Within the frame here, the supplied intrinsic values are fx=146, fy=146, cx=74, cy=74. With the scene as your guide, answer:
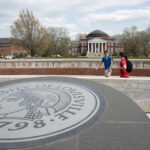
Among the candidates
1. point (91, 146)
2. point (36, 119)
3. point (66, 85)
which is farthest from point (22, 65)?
point (91, 146)

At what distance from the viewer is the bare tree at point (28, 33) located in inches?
1030

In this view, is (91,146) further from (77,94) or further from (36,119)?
(77,94)

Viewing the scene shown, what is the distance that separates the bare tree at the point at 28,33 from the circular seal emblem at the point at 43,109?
24745 millimetres

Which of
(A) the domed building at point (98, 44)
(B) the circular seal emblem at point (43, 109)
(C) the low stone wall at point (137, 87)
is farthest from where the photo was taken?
(A) the domed building at point (98, 44)

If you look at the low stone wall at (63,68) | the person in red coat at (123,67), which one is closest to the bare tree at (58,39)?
the low stone wall at (63,68)

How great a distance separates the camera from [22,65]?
14.7 metres

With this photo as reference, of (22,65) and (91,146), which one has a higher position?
(22,65)

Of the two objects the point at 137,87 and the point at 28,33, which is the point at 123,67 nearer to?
the point at 137,87

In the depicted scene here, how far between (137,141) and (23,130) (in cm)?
181

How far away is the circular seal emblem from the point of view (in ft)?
7.83

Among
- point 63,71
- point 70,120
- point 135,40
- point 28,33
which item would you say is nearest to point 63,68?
point 63,71

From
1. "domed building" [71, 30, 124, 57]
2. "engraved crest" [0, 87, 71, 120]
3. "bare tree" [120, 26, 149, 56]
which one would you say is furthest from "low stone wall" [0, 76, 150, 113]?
"domed building" [71, 30, 124, 57]

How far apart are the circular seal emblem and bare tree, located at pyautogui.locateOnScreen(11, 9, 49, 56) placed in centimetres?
2474

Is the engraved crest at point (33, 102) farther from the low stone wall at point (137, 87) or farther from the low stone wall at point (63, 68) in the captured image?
the low stone wall at point (63, 68)
